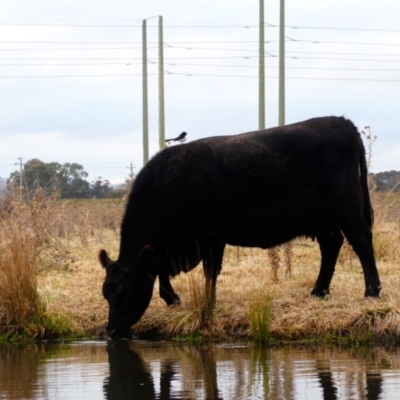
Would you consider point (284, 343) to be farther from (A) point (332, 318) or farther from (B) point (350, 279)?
(B) point (350, 279)

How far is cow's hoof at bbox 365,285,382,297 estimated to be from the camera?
11.9 metres

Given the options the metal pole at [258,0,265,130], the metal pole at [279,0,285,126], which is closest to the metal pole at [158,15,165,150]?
the metal pole at [258,0,265,130]

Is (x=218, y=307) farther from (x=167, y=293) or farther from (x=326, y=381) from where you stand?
(x=326, y=381)

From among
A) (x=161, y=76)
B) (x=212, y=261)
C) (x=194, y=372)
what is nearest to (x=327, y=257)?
(x=212, y=261)

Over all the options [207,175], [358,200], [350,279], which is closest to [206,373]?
[207,175]

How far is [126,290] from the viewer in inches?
436

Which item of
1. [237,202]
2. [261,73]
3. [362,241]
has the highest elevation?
[261,73]

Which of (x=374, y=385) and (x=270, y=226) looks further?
(x=270, y=226)

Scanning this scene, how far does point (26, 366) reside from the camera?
9.52 meters

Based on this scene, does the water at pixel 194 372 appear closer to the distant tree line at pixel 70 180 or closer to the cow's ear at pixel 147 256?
the cow's ear at pixel 147 256

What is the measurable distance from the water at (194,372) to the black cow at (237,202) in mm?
1107

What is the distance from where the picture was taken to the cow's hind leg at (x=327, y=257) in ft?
41.0

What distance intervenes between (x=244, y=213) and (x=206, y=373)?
3.50m

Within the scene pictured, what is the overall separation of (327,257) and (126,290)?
3.01 metres
